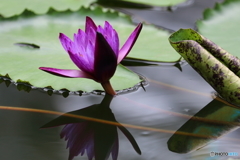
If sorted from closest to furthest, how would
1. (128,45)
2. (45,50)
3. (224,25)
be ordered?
(128,45) → (45,50) → (224,25)

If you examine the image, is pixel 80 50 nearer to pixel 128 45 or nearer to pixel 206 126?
pixel 128 45

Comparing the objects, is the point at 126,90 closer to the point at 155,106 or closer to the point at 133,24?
the point at 155,106

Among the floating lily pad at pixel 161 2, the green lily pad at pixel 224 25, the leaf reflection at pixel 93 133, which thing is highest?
the green lily pad at pixel 224 25

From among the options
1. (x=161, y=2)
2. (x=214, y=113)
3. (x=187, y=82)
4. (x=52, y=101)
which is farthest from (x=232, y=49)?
(x=52, y=101)

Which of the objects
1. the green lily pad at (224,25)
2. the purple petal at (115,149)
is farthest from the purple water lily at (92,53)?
the green lily pad at (224,25)

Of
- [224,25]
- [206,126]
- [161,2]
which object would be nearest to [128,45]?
[206,126]

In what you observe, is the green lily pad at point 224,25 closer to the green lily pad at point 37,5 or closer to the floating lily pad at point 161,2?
the floating lily pad at point 161,2
